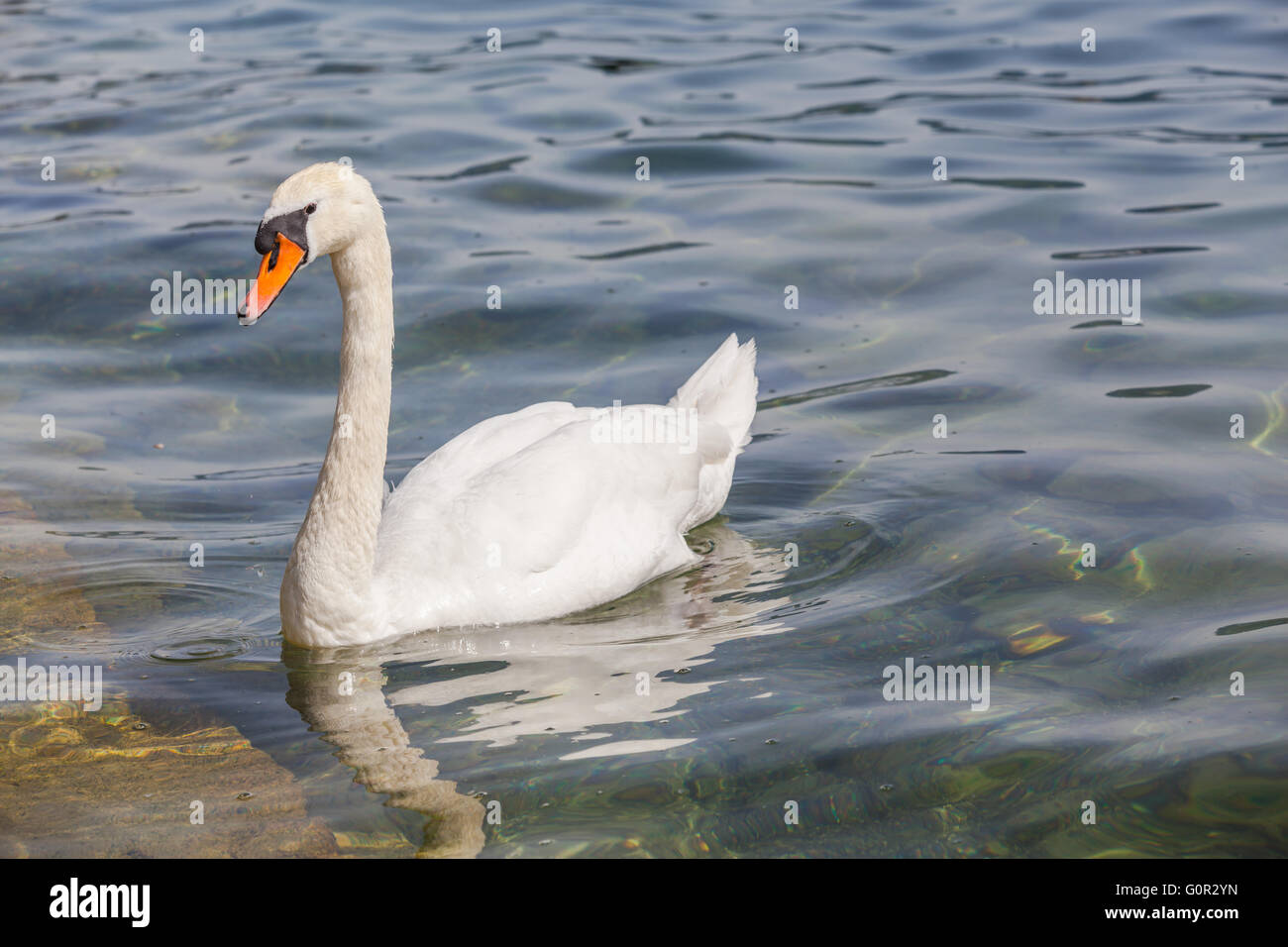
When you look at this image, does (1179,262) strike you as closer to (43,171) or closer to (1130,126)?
(1130,126)

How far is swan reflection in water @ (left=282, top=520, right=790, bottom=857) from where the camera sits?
5316 mm

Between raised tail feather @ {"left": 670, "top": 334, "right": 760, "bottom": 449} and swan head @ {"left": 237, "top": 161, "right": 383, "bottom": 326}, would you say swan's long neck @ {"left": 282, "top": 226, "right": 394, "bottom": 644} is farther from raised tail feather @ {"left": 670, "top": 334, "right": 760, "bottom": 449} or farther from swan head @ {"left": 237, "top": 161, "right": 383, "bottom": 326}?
raised tail feather @ {"left": 670, "top": 334, "right": 760, "bottom": 449}

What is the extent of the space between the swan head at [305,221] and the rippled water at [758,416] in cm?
155

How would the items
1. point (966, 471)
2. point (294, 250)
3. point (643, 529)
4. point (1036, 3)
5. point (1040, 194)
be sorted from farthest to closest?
point (1036, 3) < point (1040, 194) < point (966, 471) < point (643, 529) < point (294, 250)

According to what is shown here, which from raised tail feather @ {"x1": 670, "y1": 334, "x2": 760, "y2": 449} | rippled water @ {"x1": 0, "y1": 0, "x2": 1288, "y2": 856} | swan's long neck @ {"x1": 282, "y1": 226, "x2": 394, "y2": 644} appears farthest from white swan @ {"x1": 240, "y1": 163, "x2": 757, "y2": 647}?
raised tail feather @ {"x1": 670, "y1": 334, "x2": 760, "y2": 449}

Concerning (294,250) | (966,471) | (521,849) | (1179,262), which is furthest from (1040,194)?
(521,849)

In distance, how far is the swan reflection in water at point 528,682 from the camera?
5.32m

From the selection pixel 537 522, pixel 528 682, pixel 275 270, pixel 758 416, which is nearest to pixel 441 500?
pixel 537 522

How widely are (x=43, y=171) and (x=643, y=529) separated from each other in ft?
27.1

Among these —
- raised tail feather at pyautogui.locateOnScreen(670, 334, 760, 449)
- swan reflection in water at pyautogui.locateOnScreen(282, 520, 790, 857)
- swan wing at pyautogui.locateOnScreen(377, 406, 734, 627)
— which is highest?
raised tail feather at pyautogui.locateOnScreen(670, 334, 760, 449)

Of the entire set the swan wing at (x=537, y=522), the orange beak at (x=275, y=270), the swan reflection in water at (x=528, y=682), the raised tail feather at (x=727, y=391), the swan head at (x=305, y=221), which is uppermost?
the swan head at (x=305, y=221)

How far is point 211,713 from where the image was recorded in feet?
19.0

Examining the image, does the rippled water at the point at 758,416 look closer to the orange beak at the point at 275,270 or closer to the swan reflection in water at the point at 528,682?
the swan reflection in water at the point at 528,682

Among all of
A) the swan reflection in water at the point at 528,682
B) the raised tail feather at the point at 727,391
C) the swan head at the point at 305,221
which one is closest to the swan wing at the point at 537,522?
the swan reflection in water at the point at 528,682
